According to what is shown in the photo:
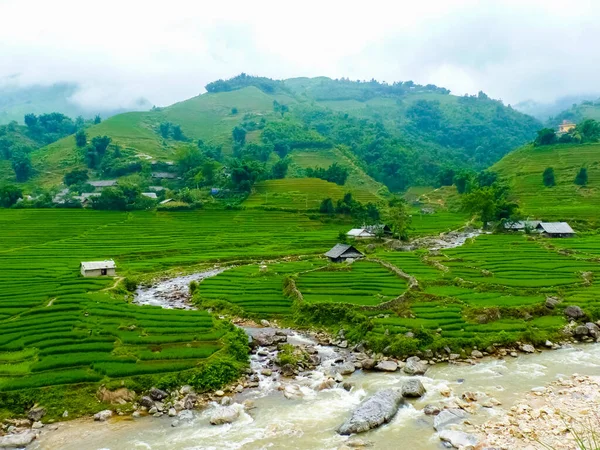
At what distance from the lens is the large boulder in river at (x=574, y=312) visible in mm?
38219

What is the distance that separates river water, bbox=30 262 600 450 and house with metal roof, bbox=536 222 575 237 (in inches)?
2069

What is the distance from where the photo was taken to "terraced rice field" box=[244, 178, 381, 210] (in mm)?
106969

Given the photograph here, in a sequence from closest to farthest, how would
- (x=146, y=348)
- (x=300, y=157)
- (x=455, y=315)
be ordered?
(x=146, y=348) → (x=455, y=315) → (x=300, y=157)

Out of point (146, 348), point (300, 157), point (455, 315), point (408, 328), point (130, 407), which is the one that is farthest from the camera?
point (300, 157)

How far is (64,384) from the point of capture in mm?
26766

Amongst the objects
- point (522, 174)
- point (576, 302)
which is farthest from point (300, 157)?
point (576, 302)

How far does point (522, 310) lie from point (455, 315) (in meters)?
5.60

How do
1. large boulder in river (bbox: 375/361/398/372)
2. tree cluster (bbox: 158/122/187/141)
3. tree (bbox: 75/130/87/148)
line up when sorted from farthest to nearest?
tree cluster (bbox: 158/122/187/141)
tree (bbox: 75/130/87/148)
large boulder in river (bbox: 375/361/398/372)

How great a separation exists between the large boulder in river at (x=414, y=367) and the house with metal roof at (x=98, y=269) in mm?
36862

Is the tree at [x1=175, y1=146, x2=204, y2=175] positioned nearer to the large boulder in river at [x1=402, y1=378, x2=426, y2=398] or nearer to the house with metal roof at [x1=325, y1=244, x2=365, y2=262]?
the house with metal roof at [x1=325, y1=244, x2=365, y2=262]

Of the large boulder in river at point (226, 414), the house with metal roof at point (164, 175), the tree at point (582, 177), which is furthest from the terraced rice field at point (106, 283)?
the tree at point (582, 177)

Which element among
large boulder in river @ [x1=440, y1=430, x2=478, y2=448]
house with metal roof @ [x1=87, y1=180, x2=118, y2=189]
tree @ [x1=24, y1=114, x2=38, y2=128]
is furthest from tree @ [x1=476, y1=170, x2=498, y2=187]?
tree @ [x1=24, y1=114, x2=38, y2=128]

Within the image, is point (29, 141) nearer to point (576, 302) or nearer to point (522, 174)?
point (522, 174)

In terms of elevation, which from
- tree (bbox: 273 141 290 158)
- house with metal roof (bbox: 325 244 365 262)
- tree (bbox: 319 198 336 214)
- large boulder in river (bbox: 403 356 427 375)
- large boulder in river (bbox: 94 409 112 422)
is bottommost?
large boulder in river (bbox: 403 356 427 375)
